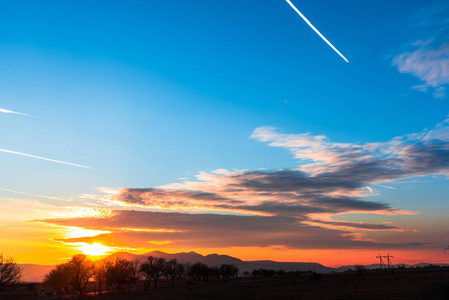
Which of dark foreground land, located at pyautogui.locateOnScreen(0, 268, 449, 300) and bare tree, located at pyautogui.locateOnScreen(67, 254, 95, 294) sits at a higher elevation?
bare tree, located at pyautogui.locateOnScreen(67, 254, 95, 294)

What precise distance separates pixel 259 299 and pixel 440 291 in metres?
29.8

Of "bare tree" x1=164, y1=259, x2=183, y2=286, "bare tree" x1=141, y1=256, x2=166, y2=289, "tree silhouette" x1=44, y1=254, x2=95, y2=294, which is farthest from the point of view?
"bare tree" x1=164, y1=259, x2=183, y2=286

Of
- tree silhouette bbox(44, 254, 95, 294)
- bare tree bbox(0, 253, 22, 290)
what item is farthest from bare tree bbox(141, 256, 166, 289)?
bare tree bbox(0, 253, 22, 290)

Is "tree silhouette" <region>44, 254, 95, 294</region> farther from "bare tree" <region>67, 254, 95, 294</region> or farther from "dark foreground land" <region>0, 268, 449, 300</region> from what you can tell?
"dark foreground land" <region>0, 268, 449, 300</region>

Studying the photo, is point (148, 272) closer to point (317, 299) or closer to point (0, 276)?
point (0, 276)

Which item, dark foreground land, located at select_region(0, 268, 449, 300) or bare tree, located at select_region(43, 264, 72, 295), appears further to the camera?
bare tree, located at select_region(43, 264, 72, 295)

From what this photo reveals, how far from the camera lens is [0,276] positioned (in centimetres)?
7094

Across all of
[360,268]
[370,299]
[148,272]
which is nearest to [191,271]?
[148,272]

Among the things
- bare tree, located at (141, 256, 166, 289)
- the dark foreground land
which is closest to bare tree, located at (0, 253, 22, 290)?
the dark foreground land

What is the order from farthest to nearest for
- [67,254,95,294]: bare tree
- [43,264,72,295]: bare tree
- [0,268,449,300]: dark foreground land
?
1. [67,254,95,294]: bare tree
2. [43,264,72,295]: bare tree
3. [0,268,449,300]: dark foreground land

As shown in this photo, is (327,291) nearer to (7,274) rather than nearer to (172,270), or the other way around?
(7,274)

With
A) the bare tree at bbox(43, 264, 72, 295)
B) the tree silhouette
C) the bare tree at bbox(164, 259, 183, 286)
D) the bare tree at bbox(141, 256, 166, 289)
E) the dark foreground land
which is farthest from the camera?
the bare tree at bbox(164, 259, 183, 286)

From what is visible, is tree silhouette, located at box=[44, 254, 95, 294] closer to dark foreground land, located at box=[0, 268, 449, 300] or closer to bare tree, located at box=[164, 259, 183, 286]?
dark foreground land, located at box=[0, 268, 449, 300]

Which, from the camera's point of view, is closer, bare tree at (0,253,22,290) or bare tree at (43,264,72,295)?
bare tree at (0,253,22,290)
